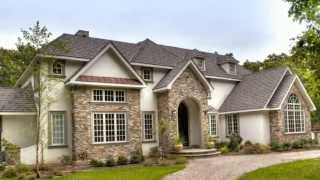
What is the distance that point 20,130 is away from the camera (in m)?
21.2

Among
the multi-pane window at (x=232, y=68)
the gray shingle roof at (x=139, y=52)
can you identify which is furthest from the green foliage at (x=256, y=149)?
the multi-pane window at (x=232, y=68)

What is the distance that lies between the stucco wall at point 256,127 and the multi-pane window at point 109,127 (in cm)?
1052

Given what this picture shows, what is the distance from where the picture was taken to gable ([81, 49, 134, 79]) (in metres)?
22.2

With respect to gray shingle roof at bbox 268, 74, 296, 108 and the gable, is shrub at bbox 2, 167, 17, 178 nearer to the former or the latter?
the gable

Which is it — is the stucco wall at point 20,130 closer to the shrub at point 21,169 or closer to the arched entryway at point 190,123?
the shrub at point 21,169

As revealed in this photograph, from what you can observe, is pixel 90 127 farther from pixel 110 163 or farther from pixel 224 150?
pixel 224 150

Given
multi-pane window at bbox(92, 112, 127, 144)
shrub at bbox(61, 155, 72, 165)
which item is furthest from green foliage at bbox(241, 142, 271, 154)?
shrub at bbox(61, 155, 72, 165)

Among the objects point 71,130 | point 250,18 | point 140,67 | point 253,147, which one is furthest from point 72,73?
point 253,147

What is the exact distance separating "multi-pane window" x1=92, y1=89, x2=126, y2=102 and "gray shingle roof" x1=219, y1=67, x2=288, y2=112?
10373 millimetres

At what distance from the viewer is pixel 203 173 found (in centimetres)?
1511

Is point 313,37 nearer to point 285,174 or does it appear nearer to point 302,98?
point 285,174

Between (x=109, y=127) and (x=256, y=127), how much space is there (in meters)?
11.6

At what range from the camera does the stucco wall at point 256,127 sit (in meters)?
26.9

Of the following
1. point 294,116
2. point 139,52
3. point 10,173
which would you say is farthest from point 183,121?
point 10,173
